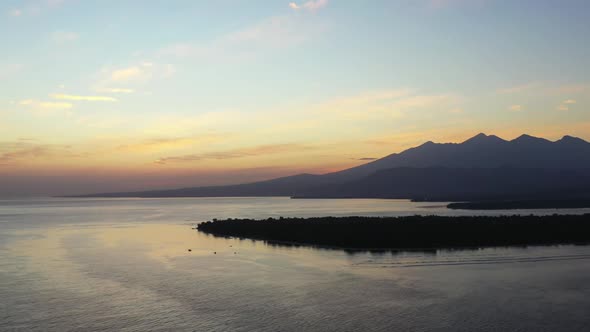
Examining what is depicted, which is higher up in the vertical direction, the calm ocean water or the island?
the island

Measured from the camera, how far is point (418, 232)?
47781 millimetres

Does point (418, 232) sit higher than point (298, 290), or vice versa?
point (418, 232)

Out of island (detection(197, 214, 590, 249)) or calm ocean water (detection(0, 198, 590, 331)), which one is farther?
island (detection(197, 214, 590, 249))

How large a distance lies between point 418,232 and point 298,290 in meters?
24.2

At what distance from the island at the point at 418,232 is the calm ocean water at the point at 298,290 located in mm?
3491

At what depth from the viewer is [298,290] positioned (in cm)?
2631

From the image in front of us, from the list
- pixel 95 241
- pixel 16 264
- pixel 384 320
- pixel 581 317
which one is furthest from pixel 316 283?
pixel 95 241

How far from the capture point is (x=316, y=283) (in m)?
27.9

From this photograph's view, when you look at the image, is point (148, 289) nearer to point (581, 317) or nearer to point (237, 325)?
point (237, 325)

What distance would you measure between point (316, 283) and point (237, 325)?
28.8 feet

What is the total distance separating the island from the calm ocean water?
3491mm

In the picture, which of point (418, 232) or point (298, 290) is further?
point (418, 232)

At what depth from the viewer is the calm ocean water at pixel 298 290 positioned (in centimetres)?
2009

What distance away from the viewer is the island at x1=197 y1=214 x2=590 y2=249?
143 feet
